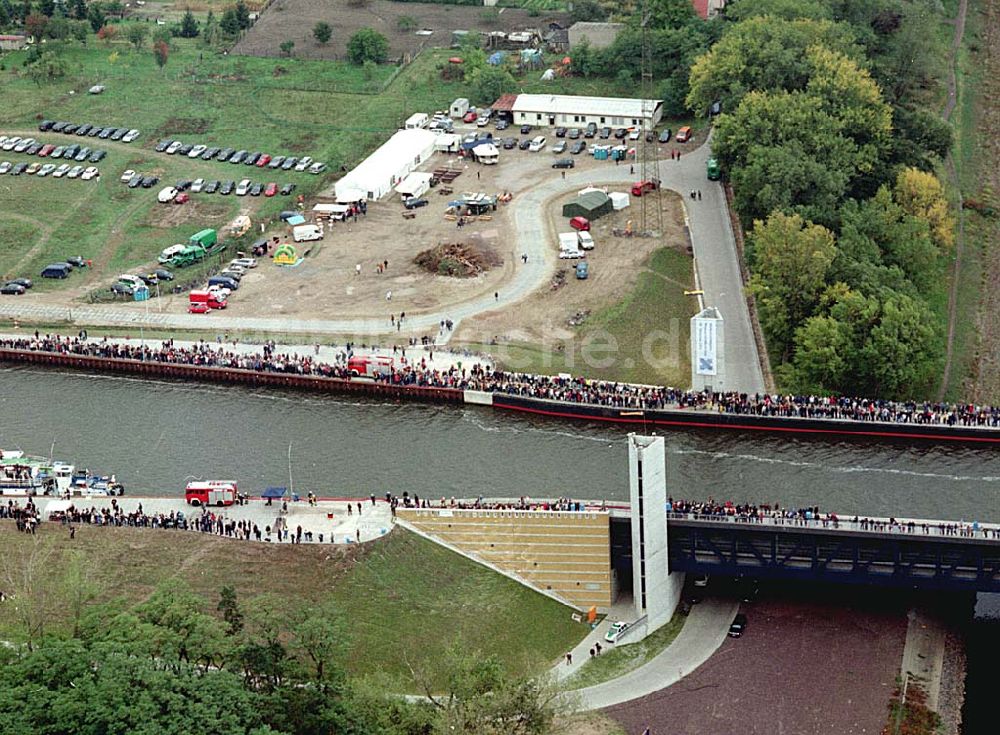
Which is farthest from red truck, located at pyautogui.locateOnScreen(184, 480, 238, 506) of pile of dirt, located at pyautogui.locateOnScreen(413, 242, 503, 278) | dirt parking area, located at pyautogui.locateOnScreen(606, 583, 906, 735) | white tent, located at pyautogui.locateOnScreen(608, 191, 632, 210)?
white tent, located at pyautogui.locateOnScreen(608, 191, 632, 210)

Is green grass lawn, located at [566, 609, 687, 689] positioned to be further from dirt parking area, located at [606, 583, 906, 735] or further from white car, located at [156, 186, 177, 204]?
white car, located at [156, 186, 177, 204]

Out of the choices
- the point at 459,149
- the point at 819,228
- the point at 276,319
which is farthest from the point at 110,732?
the point at 459,149

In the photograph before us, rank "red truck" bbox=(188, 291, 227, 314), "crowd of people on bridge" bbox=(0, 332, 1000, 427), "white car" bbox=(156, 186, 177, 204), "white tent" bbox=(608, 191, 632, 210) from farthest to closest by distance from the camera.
→ "white car" bbox=(156, 186, 177, 204)
"white tent" bbox=(608, 191, 632, 210)
"red truck" bbox=(188, 291, 227, 314)
"crowd of people on bridge" bbox=(0, 332, 1000, 427)

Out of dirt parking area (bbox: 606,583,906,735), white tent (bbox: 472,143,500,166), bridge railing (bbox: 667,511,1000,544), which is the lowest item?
white tent (bbox: 472,143,500,166)

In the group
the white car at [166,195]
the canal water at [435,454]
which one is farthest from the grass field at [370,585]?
the white car at [166,195]

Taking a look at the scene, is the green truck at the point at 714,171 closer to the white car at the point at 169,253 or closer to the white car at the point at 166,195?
the white car at the point at 169,253

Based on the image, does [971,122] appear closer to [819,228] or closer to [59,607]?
[819,228]

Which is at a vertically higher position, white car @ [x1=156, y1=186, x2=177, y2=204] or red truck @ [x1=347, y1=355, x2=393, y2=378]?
red truck @ [x1=347, y1=355, x2=393, y2=378]
